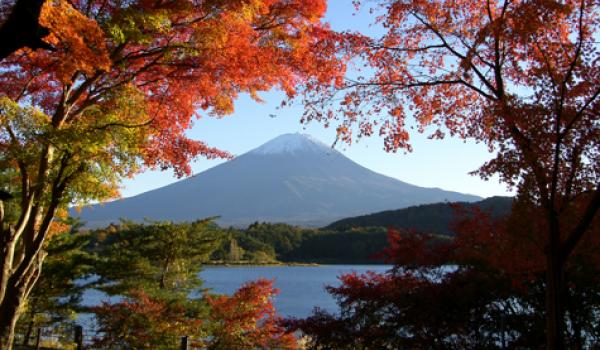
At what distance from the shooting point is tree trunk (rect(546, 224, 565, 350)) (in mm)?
4480

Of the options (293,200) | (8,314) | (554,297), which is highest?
(293,200)

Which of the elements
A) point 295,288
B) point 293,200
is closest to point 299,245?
point 295,288

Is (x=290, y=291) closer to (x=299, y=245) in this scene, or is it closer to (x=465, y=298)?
(x=299, y=245)

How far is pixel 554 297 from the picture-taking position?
14.9ft

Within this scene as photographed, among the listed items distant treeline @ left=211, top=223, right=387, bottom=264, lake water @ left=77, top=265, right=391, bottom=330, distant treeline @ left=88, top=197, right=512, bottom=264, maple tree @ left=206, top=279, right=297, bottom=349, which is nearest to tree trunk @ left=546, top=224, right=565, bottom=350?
maple tree @ left=206, top=279, right=297, bottom=349

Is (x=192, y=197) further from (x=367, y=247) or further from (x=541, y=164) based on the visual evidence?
(x=541, y=164)

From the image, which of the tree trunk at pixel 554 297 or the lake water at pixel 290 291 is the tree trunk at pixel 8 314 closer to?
the tree trunk at pixel 554 297

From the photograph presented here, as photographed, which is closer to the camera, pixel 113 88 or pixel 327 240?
pixel 113 88

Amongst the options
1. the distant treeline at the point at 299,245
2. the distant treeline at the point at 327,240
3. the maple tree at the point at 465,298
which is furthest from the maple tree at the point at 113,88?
the distant treeline at the point at 299,245

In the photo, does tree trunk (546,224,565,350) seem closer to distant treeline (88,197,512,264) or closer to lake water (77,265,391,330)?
lake water (77,265,391,330)

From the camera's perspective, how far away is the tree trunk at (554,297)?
4480 mm

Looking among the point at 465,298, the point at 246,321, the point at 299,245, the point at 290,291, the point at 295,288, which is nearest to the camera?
the point at 465,298

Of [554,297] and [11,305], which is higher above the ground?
[554,297]

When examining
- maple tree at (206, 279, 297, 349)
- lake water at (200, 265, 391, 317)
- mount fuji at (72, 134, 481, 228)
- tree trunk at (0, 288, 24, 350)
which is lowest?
lake water at (200, 265, 391, 317)
